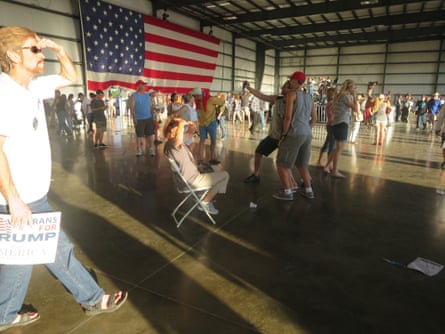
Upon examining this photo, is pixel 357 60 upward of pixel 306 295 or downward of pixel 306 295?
upward

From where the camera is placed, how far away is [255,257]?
9.37 feet

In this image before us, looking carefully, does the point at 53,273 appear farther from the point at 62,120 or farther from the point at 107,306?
the point at 62,120

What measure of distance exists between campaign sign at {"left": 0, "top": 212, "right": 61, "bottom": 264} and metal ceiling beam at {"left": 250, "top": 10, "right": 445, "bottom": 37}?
65.7 feet

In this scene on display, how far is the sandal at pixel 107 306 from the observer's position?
6.72 ft

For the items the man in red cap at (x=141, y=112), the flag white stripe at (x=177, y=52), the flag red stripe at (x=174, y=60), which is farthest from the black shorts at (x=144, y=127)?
the flag white stripe at (x=177, y=52)

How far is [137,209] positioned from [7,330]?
2205mm

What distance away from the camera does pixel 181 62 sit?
1544 cm

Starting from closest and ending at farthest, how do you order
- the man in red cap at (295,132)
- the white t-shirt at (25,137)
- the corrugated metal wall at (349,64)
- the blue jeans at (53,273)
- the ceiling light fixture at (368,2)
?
1. the white t-shirt at (25,137)
2. the blue jeans at (53,273)
3. the man in red cap at (295,132)
4. the ceiling light fixture at (368,2)
5. the corrugated metal wall at (349,64)

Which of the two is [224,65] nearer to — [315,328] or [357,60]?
[357,60]

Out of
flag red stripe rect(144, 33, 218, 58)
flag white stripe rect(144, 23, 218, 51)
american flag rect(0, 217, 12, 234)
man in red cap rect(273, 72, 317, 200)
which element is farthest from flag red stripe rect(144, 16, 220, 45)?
american flag rect(0, 217, 12, 234)

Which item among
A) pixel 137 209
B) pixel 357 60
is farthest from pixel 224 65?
pixel 137 209

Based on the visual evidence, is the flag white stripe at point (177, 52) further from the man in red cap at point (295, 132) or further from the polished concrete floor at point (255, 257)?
the man in red cap at point (295, 132)

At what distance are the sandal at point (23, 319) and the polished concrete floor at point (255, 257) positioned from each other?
4 centimetres

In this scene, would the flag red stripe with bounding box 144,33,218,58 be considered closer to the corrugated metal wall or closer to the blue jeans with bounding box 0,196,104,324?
the corrugated metal wall
